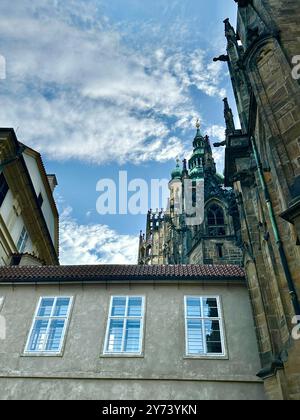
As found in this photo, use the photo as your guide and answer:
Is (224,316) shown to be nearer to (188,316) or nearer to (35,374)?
(188,316)

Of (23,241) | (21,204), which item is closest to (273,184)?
(21,204)

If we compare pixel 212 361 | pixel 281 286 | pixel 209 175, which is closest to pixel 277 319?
pixel 281 286

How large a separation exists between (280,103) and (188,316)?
733 centimetres

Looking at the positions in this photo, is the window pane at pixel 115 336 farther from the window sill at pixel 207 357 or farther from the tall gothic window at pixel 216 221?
the tall gothic window at pixel 216 221

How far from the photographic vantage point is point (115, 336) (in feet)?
40.5

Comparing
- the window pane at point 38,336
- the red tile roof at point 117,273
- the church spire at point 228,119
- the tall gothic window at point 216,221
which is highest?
the tall gothic window at point 216,221

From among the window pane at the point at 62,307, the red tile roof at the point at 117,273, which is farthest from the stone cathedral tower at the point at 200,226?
the window pane at the point at 62,307

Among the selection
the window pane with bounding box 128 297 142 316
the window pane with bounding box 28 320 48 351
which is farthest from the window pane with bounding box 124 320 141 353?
the window pane with bounding box 28 320 48 351

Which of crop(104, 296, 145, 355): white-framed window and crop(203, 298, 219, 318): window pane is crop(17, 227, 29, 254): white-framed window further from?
crop(203, 298, 219, 318): window pane

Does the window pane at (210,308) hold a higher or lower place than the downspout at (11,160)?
lower

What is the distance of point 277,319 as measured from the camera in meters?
10.8

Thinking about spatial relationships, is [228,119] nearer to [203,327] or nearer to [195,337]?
[203,327]

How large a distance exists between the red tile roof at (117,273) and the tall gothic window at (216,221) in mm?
25992

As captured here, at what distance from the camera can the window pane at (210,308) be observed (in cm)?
1281
